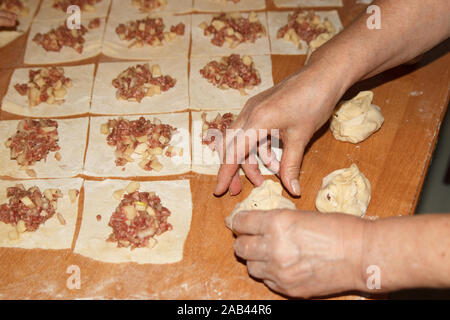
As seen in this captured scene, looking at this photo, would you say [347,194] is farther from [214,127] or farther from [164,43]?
[164,43]

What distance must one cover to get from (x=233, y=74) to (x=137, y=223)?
46.1 inches

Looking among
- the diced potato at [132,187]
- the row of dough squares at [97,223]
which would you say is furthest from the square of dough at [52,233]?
the diced potato at [132,187]

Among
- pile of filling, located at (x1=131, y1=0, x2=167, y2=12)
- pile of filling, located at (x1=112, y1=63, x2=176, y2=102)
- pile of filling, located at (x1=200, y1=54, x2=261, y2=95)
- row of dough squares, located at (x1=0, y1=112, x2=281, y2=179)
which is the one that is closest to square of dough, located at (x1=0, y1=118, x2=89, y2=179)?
row of dough squares, located at (x1=0, y1=112, x2=281, y2=179)

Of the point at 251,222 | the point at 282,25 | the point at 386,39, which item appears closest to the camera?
the point at 251,222

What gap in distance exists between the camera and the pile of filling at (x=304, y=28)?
2943mm

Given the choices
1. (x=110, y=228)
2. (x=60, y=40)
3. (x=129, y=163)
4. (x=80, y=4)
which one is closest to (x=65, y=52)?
(x=60, y=40)

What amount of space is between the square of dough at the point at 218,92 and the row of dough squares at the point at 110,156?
106 millimetres

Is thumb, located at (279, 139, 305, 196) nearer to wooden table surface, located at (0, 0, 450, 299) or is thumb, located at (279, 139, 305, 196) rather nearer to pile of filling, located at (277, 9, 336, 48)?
wooden table surface, located at (0, 0, 450, 299)

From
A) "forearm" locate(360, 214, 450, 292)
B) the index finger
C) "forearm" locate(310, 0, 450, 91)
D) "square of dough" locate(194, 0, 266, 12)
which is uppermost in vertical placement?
"square of dough" locate(194, 0, 266, 12)

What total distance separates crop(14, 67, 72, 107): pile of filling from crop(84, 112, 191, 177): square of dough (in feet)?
1.19

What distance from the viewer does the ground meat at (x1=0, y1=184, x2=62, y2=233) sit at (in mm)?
2150

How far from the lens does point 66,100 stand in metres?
2.73

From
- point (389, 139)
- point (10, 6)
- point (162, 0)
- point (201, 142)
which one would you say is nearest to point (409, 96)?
point (389, 139)

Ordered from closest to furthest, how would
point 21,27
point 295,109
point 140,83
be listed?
1. point 295,109
2. point 140,83
3. point 21,27
